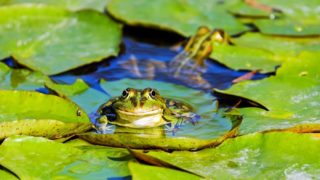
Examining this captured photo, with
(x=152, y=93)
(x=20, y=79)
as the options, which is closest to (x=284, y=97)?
(x=152, y=93)

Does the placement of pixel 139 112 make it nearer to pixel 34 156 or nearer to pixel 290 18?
pixel 34 156

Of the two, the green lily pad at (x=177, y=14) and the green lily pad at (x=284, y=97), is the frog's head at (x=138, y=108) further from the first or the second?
the green lily pad at (x=177, y=14)

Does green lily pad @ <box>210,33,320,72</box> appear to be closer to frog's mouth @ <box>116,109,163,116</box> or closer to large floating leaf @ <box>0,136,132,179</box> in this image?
frog's mouth @ <box>116,109,163,116</box>

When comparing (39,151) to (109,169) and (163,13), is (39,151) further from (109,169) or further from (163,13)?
(163,13)

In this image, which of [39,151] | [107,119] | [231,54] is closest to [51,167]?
[39,151]

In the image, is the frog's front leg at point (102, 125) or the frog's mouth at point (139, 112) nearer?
the frog's front leg at point (102, 125)

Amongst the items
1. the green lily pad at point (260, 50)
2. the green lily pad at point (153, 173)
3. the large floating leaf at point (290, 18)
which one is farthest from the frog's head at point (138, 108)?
the large floating leaf at point (290, 18)

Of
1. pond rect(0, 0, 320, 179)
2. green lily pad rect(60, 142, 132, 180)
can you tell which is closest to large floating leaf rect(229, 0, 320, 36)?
pond rect(0, 0, 320, 179)
